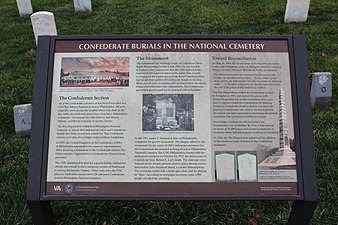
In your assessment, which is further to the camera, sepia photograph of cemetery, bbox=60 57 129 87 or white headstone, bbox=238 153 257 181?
sepia photograph of cemetery, bbox=60 57 129 87

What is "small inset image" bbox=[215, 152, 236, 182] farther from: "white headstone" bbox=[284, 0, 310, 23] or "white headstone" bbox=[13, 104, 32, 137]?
"white headstone" bbox=[284, 0, 310, 23]

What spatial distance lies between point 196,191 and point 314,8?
700cm

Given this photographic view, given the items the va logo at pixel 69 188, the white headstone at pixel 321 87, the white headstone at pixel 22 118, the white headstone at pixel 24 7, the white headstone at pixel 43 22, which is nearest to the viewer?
the va logo at pixel 69 188

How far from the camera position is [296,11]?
25.2ft

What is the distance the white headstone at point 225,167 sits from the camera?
251 centimetres

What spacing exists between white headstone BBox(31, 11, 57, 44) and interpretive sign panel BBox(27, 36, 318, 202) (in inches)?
163

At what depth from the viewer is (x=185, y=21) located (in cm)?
805

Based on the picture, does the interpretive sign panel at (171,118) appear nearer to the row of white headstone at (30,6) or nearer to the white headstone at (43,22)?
the white headstone at (43,22)

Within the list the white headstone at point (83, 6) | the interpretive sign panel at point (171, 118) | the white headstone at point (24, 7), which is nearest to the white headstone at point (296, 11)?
the white headstone at point (83, 6)

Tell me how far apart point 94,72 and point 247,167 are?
999 mm

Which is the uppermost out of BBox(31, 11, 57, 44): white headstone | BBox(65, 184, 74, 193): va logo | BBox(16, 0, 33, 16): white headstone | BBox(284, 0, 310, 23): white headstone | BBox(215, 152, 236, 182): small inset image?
BBox(16, 0, 33, 16): white headstone

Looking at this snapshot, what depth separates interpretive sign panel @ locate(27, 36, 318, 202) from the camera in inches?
98.7

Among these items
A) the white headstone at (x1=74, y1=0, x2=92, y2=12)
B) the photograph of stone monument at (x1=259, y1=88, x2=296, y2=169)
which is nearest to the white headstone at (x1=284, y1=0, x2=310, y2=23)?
the white headstone at (x1=74, y1=0, x2=92, y2=12)

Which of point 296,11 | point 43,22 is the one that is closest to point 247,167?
point 43,22
